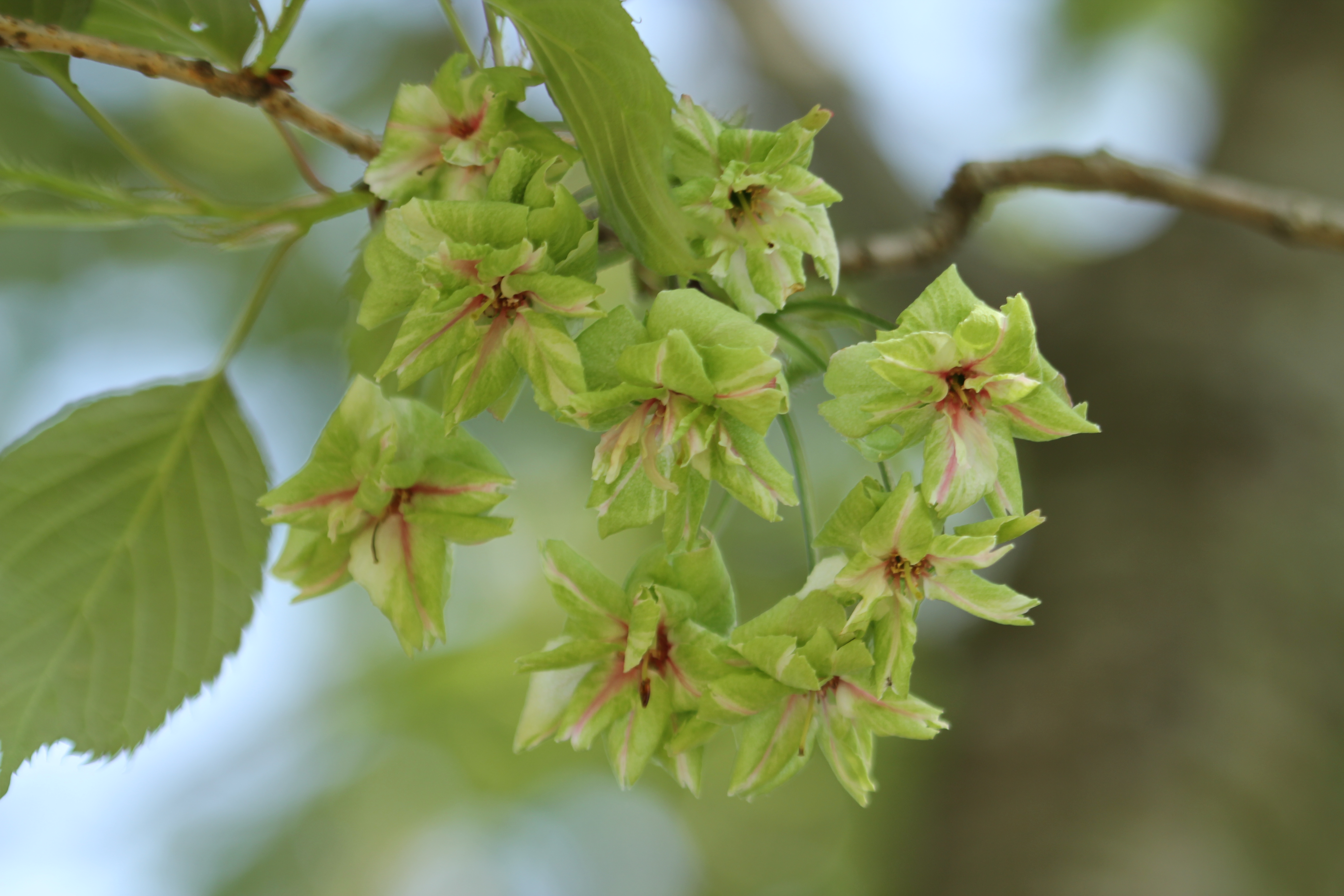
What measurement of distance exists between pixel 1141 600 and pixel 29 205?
1828 millimetres

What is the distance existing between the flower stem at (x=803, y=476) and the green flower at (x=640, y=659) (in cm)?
7

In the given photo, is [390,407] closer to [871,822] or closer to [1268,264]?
[1268,264]

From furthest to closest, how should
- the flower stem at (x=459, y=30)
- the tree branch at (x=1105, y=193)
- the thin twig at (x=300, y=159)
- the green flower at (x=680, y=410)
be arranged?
1. the tree branch at (x=1105, y=193)
2. the thin twig at (x=300, y=159)
3. the flower stem at (x=459, y=30)
4. the green flower at (x=680, y=410)

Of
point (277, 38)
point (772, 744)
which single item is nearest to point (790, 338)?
point (772, 744)

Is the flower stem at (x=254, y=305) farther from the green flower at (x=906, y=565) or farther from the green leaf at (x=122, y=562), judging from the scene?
the green flower at (x=906, y=565)

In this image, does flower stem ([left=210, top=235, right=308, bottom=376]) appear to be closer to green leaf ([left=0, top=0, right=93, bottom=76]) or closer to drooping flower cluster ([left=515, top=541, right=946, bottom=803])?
green leaf ([left=0, top=0, right=93, bottom=76])

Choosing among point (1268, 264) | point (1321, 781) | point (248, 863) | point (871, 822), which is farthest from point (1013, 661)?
point (248, 863)

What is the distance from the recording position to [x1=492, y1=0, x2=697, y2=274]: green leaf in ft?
1.65

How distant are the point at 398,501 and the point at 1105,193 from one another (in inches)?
24.7

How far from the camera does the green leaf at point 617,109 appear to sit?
19.7 inches

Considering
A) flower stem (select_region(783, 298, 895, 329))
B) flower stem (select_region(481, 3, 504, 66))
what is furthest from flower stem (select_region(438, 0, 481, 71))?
flower stem (select_region(783, 298, 895, 329))

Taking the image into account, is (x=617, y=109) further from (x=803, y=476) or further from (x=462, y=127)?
(x=803, y=476)

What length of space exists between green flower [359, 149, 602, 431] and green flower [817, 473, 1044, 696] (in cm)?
17

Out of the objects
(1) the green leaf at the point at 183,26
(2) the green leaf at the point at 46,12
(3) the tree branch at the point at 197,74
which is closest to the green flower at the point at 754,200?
(3) the tree branch at the point at 197,74
